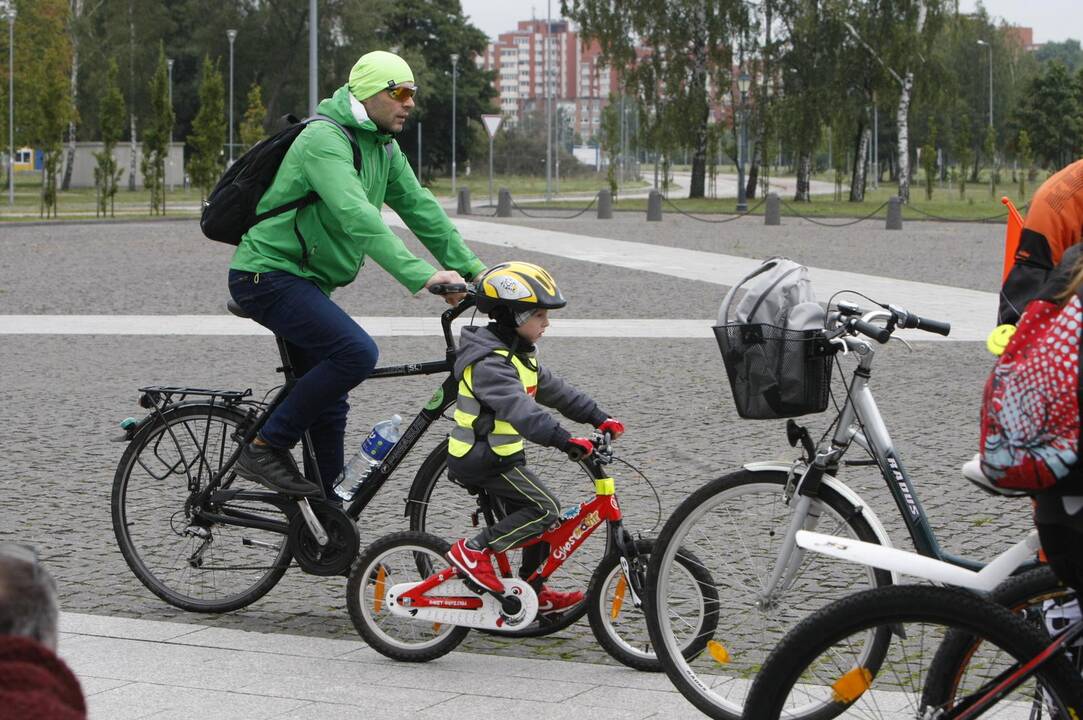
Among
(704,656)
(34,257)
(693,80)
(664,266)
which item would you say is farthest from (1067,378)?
(693,80)

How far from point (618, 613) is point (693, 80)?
45791mm

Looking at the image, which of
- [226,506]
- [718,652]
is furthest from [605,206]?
[718,652]

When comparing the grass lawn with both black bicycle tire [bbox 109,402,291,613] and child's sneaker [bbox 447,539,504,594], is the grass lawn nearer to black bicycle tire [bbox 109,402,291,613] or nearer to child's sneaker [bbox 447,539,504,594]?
black bicycle tire [bbox 109,402,291,613]

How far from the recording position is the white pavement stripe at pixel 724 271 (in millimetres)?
14648

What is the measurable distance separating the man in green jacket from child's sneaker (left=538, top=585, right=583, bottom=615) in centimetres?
86

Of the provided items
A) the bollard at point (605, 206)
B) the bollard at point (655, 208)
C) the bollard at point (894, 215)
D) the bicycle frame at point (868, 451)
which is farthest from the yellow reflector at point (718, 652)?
the bollard at point (605, 206)

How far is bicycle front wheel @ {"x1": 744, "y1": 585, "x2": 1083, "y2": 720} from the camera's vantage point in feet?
8.80

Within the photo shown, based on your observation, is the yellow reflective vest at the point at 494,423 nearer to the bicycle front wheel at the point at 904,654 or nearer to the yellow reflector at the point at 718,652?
the yellow reflector at the point at 718,652

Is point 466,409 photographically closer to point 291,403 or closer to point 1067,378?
point 291,403

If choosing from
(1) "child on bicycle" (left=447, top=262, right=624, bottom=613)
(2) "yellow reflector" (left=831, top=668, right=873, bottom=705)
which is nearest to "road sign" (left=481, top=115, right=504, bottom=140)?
(1) "child on bicycle" (left=447, top=262, right=624, bottom=613)

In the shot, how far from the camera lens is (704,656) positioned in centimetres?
436

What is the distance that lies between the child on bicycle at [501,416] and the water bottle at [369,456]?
49cm

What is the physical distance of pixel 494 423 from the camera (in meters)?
4.54

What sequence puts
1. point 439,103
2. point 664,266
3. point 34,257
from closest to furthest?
point 664,266 → point 34,257 → point 439,103
